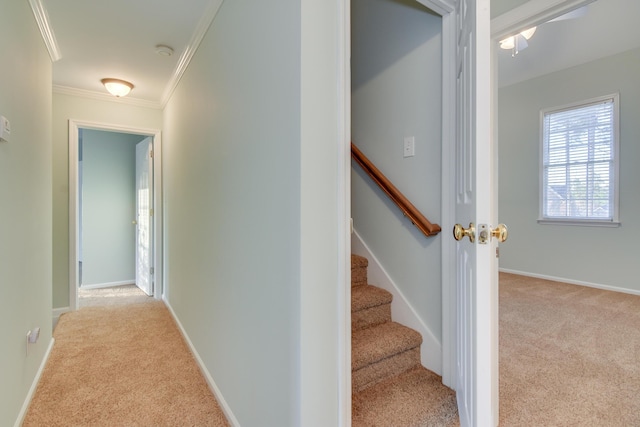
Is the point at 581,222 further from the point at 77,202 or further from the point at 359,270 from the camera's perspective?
the point at 77,202

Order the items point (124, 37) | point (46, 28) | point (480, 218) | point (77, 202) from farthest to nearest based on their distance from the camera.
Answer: point (77, 202)
point (124, 37)
point (46, 28)
point (480, 218)

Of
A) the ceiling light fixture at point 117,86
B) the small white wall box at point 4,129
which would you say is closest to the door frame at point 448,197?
the small white wall box at point 4,129

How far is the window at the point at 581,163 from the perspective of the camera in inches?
147

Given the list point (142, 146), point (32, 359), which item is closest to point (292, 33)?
point (32, 359)

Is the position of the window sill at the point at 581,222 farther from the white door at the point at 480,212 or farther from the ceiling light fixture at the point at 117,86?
the ceiling light fixture at the point at 117,86

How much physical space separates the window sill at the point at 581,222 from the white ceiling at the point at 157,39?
1.99 m

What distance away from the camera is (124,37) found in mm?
2238

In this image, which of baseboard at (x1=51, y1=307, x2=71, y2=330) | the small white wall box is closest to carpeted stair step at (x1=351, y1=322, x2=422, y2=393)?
the small white wall box

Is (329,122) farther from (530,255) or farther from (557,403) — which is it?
(530,255)

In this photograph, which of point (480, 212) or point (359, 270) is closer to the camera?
point (480, 212)

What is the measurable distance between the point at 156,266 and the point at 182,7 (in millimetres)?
2848

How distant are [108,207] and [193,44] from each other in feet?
10.4

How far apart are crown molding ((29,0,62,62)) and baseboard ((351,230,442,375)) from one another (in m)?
2.41

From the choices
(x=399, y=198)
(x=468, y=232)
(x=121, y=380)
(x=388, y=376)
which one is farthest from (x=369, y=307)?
(x=121, y=380)
